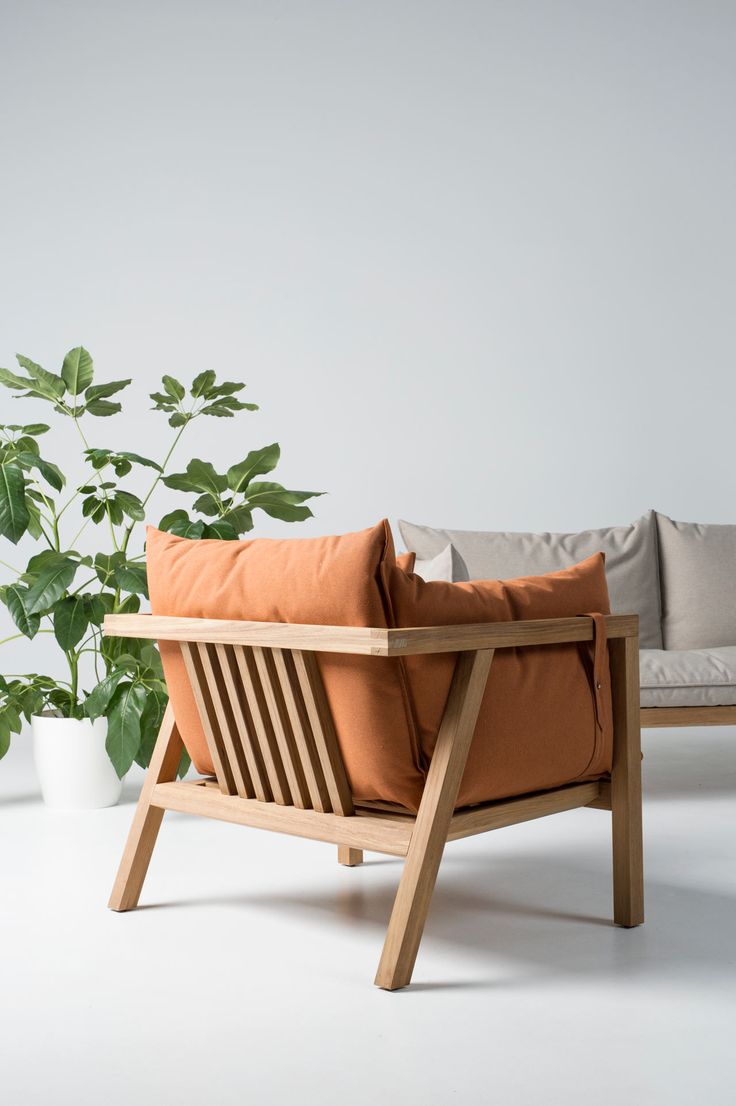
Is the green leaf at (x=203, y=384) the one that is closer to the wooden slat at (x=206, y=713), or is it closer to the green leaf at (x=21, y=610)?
the green leaf at (x=21, y=610)

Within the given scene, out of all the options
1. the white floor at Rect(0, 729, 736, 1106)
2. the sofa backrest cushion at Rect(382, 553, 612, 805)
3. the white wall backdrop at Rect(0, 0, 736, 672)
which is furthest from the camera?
the white wall backdrop at Rect(0, 0, 736, 672)

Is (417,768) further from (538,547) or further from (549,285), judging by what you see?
(549,285)

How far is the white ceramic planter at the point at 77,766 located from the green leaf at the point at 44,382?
931 mm

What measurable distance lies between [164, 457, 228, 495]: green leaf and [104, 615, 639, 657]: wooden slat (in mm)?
1097

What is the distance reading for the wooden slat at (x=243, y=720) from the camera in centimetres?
209

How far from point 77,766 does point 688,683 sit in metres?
1.76

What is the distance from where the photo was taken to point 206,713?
2.17 m

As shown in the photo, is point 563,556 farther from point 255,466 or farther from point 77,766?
point 77,766

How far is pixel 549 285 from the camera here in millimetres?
5012

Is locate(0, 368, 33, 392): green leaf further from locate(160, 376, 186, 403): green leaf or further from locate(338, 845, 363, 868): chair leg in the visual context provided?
locate(338, 845, 363, 868): chair leg

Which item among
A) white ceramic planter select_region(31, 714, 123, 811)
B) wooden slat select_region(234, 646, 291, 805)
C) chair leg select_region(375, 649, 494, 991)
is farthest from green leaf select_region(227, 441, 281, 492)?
chair leg select_region(375, 649, 494, 991)

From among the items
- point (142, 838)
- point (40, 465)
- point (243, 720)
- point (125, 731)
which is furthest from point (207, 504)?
point (243, 720)

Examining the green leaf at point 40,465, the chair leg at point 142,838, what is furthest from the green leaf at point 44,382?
the chair leg at point 142,838

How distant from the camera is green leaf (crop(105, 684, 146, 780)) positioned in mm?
3031
